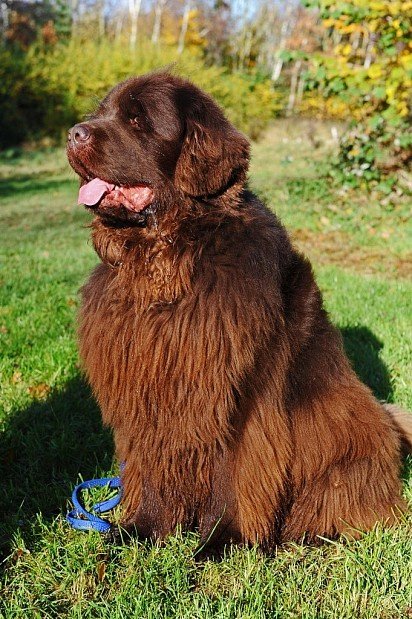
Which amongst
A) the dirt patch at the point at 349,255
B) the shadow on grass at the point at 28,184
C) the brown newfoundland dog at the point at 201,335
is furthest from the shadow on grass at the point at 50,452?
the shadow on grass at the point at 28,184

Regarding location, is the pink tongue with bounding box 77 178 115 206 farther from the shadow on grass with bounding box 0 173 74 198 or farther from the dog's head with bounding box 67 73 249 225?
the shadow on grass with bounding box 0 173 74 198

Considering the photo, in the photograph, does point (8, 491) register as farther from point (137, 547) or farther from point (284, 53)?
point (284, 53)

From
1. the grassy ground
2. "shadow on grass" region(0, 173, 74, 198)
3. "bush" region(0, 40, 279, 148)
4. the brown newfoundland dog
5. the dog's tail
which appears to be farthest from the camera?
"bush" region(0, 40, 279, 148)

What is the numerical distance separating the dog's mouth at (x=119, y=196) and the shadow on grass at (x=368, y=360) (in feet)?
7.26

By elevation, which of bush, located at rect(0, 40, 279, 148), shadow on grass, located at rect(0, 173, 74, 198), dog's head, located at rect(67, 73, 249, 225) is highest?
dog's head, located at rect(67, 73, 249, 225)

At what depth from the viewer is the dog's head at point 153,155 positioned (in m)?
2.41

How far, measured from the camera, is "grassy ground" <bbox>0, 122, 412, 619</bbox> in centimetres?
227

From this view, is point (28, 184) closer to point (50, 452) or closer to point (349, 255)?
point (349, 255)

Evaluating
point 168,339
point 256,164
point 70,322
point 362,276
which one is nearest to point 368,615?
point 168,339

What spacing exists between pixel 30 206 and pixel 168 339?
1254 cm

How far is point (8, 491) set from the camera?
3025mm

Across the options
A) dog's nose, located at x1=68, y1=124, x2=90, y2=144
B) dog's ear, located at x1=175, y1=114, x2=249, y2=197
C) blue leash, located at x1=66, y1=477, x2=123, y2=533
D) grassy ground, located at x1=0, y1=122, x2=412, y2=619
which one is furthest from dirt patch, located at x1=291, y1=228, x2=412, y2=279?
dog's nose, located at x1=68, y1=124, x2=90, y2=144

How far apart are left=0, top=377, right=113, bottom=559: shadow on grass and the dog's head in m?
1.42

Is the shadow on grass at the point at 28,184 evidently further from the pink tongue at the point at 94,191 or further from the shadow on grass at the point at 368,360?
the pink tongue at the point at 94,191
